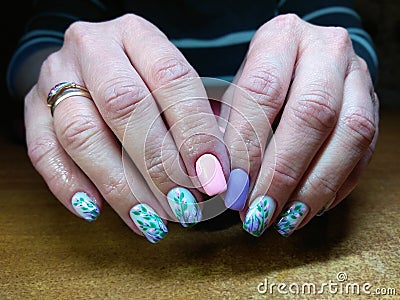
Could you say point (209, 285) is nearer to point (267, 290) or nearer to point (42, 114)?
point (267, 290)

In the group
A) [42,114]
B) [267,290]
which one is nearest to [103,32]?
[42,114]

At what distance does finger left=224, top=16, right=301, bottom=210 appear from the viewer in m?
0.45

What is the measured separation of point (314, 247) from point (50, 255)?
0.81 feet

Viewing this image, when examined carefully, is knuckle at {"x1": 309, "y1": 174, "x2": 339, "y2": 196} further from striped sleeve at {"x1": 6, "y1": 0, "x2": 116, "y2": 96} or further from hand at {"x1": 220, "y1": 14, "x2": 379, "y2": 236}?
striped sleeve at {"x1": 6, "y1": 0, "x2": 116, "y2": 96}

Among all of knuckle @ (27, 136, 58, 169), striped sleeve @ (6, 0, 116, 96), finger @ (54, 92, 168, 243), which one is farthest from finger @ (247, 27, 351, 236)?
striped sleeve @ (6, 0, 116, 96)

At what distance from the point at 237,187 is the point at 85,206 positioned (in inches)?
5.9

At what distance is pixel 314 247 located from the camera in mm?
476

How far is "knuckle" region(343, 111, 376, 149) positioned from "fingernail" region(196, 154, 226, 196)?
130 millimetres

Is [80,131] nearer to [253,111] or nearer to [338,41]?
[253,111]

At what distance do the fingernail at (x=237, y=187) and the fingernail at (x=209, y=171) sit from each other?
0.01 m

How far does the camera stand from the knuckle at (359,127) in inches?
18.5

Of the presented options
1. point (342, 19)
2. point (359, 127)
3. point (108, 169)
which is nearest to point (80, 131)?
point (108, 169)

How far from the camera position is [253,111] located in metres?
0.46

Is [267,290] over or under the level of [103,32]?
under
